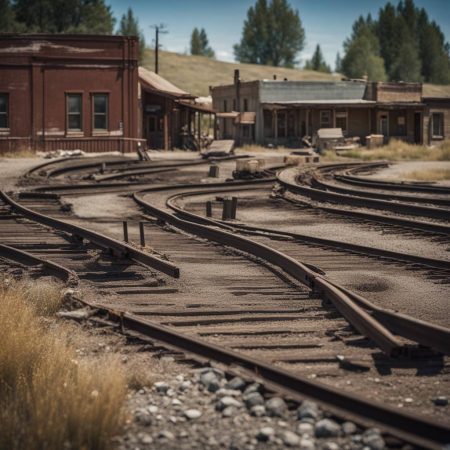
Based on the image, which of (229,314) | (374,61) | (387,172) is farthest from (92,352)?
(374,61)

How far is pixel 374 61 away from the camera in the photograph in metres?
152

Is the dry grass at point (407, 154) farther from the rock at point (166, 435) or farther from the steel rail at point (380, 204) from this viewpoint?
the rock at point (166, 435)

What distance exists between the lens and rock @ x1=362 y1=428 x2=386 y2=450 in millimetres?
5074

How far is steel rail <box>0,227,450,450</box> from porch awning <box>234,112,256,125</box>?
54.4 meters

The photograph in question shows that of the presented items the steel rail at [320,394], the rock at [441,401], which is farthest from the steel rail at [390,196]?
the rock at [441,401]

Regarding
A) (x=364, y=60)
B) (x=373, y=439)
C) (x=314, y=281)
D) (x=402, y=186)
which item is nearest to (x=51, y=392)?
(x=373, y=439)

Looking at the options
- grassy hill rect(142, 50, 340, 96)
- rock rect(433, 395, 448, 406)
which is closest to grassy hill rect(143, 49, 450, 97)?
grassy hill rect(142, 50, 340, 96)

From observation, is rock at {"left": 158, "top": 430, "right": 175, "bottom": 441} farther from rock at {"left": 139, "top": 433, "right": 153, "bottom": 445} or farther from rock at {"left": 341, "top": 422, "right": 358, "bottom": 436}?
rock at {"left": 341, "top": 422, "right": 358, "bottom": 436}

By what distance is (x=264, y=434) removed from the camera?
529cm

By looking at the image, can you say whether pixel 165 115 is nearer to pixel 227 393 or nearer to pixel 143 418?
pixel 227 393

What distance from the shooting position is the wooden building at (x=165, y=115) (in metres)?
50.8

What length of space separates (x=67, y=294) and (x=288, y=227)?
8.70 m

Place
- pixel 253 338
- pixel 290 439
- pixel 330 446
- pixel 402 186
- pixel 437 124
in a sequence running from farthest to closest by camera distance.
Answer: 1. pixel 437 124
2. pixel 402 186
3. pixel 253 338
4. pixel 290 439
5. pixel 330 446

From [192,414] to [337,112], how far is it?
58061 millimetres
